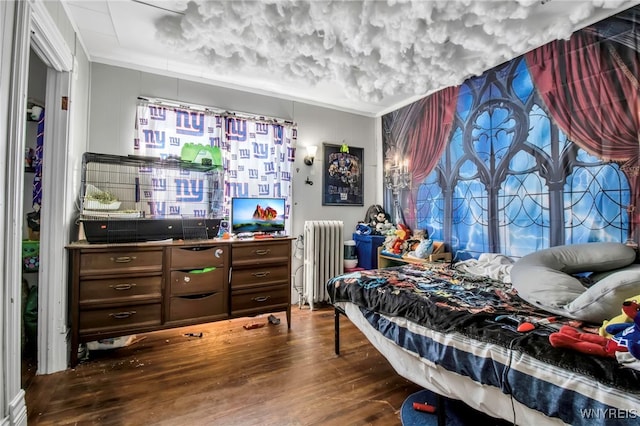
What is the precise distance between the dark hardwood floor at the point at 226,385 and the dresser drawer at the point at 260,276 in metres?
0.48

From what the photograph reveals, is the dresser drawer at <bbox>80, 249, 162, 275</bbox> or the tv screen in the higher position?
the tv screen

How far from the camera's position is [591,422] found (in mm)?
920

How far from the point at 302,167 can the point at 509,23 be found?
7.97ft

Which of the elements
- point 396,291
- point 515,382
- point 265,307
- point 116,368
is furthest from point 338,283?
point 116,368

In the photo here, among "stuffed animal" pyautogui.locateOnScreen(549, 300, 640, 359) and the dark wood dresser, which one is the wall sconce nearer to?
the dark wood dresser

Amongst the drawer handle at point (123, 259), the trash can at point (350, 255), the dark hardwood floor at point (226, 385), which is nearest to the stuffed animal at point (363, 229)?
the trash can at point (350, 255)

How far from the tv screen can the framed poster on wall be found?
0.82m

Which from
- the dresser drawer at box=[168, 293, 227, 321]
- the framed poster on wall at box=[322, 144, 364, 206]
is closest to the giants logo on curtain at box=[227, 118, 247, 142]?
the framed poster on wall at box=[322, 144, 364, 206]

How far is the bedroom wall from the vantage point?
9.09ft

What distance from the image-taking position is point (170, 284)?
242 centimetres

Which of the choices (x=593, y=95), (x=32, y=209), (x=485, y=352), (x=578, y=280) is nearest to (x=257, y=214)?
(x=32, y=209)

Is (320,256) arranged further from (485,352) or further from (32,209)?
(32,209)

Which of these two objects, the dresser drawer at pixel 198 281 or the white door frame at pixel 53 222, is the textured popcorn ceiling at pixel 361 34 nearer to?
the white door frame at pixel 53 222

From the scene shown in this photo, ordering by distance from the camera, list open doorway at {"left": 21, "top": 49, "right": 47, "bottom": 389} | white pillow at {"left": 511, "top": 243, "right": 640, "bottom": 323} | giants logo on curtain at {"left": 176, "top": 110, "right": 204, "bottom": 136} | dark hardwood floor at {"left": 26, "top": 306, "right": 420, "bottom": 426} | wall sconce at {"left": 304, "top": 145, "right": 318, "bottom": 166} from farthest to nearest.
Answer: wall sconce at {"left": 304, "top": 145, "right": 318, "bottom": 166} → giants logo on curtain at {"left": 176, "top": 110, "right": 204, "bottom": 136} → open doorway at {"left": 21, "top": 49, "right": 47, "bottom": 389} → dark hardwood floor at {"left": 26, "top": 306, "right": 420, "bottom": 426} → white pillow at {"left": 511, "top": 243, "right": 640, "bottom": 323}
